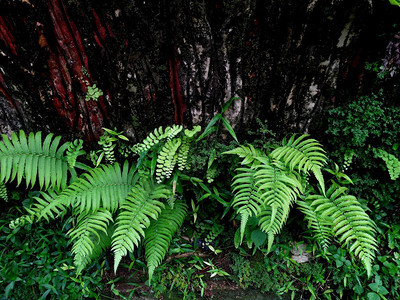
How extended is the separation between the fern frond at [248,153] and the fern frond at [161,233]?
2.86ft

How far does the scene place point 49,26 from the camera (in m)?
2.04

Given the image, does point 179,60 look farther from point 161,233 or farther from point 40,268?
point 40,268

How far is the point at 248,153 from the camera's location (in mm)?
2441

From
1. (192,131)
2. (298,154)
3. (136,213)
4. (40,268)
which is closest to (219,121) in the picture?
(192,131)

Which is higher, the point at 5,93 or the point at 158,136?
the point at 5,93

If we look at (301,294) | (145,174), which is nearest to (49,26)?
(145,174)

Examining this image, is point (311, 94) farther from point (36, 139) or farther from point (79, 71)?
point (36, 139)

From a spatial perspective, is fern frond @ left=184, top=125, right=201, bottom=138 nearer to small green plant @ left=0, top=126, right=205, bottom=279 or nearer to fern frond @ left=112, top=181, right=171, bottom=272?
small green plant @ left=0, top=126, right=205, bottom=279

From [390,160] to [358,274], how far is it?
4.16 feet

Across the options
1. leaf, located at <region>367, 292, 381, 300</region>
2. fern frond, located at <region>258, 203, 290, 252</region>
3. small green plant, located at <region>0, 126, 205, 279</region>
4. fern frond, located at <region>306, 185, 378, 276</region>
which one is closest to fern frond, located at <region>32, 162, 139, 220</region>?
small green plant, located at <region>0, 126, 205, 279</region>

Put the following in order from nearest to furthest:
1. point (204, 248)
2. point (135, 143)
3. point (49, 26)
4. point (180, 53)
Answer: point (49, 26)
point (180, 53)
point (135, 143)
point (204, 248)

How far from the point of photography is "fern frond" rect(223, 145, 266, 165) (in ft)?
7.79

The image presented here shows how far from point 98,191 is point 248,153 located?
4.71ft

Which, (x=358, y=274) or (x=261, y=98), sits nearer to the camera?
(x=261, y=98)
